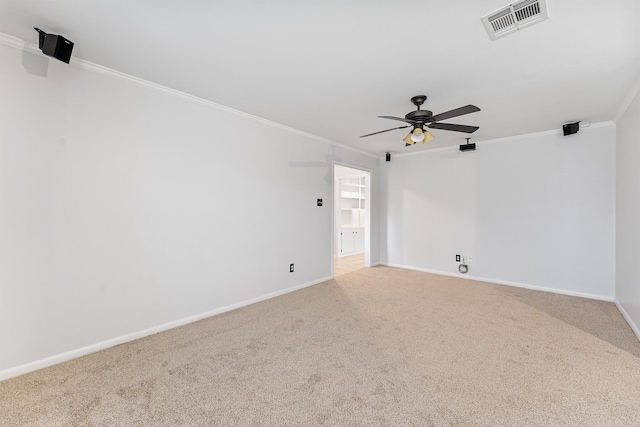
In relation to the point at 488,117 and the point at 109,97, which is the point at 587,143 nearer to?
the point at 488,117

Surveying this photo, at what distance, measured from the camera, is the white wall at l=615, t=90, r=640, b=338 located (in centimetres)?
280

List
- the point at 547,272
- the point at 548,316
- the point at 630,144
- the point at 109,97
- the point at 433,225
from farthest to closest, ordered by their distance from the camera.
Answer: the point at 433,225 → the point at 547,272 → the point at 548,316 → the point at 630,144 → the point at 109,97

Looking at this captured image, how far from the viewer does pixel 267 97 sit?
307 cm

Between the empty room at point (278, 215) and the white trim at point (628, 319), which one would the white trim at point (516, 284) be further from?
the white trim at point (628, 319)

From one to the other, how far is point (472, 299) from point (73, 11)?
16.2 feet

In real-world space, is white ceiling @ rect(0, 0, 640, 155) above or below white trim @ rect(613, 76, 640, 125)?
above

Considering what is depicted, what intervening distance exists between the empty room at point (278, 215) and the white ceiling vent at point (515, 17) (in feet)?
0.04

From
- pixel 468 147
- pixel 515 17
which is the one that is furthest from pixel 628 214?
pixel 515 17

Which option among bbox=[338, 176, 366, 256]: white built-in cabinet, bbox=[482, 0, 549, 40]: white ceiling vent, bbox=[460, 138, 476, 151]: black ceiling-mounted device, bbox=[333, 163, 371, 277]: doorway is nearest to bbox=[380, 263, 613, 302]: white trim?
bbox=[333, 163, 371, 277]: doorway

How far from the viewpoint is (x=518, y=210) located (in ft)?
14.8

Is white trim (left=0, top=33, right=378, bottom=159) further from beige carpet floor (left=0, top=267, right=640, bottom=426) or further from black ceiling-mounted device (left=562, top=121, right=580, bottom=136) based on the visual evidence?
black ceiling-mounted device (left=562, top=121, right=580, bottom=136)

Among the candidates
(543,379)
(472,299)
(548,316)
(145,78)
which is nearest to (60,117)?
(145,78)

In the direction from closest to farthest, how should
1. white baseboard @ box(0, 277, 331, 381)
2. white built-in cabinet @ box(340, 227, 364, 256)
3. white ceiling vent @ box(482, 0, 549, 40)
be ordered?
white ceiling vent @ box(482, 0, 549, 40)
white baseboard @ box(0, 277, 331, 381)
white built-in cabinet @ box(340, 227, 364, 256)

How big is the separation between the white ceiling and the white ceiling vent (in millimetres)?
61
